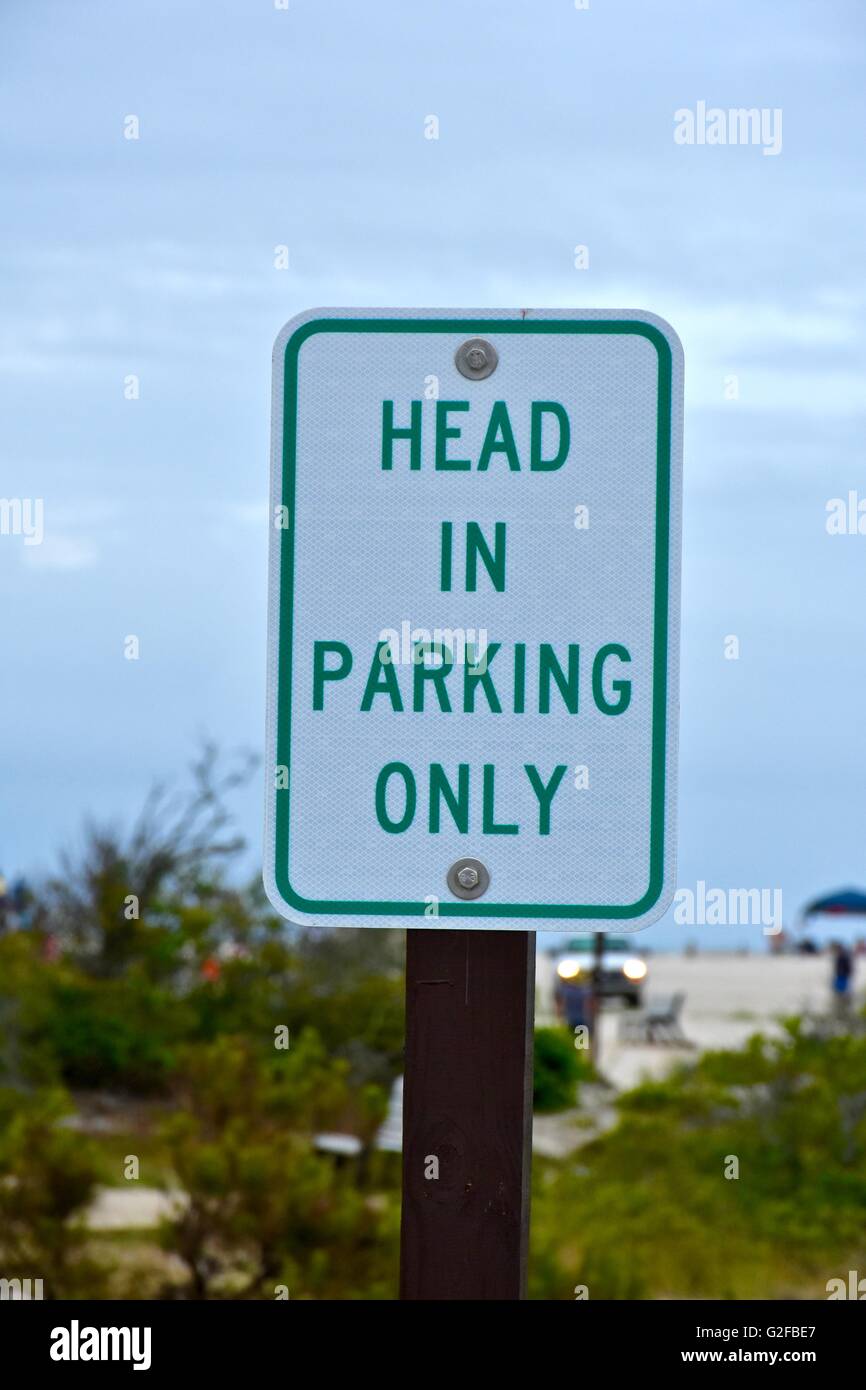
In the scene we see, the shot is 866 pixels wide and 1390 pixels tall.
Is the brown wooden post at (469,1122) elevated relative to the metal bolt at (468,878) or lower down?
lower down

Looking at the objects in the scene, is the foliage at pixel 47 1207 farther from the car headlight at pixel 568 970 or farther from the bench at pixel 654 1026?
the car headlight at pixel 568 970

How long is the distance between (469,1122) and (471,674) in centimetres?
55

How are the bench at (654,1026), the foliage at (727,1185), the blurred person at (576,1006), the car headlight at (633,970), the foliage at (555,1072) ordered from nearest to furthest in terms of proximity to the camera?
1. the foliage at (727,1185)
2. the foliage at (555,1072)
3. the blurred person at (576,1006)
4. the bench at (654,1026)
5. the car headlight at (633,970)

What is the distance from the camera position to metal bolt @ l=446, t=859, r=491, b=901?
205 centimetres

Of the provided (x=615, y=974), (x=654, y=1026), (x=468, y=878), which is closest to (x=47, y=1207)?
(x=468, y=878)

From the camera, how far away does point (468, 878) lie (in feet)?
6.74

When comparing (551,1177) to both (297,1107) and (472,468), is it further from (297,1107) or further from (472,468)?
(472,468)

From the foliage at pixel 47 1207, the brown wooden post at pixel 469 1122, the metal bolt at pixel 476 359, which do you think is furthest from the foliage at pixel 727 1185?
the metal bolt at pixel 476 359

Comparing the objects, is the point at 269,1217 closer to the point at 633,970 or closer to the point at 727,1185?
the point at 727,1185

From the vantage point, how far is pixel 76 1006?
10.1 meters

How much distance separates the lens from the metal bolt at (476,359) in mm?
2117

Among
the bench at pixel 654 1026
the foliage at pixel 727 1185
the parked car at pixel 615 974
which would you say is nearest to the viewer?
the foliage at pixel 727 1185

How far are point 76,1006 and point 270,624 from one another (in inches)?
330

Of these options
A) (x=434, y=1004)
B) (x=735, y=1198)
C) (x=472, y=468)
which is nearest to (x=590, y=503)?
(x=472, y=468)
